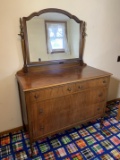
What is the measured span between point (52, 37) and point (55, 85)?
0.76 m

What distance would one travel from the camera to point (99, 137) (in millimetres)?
1837

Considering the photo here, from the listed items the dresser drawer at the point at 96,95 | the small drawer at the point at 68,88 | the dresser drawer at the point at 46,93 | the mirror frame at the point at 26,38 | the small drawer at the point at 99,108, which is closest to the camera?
the dresser drawer at the point at 46,93

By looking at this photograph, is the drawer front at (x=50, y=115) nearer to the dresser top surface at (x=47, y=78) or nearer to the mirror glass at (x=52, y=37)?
the dresser top surface at (x=47, y=78)

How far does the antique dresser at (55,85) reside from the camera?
1.37 m

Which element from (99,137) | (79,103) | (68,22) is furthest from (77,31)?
(99,137)

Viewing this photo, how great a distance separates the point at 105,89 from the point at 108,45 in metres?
0.92

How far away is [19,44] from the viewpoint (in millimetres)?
1612

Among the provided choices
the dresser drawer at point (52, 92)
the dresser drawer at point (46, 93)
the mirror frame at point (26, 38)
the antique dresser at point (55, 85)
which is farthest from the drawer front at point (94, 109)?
the mirror frame at point (26, 38)

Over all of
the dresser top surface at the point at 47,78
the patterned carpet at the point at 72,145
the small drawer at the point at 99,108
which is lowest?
the patterned carpet at the point at 72,145

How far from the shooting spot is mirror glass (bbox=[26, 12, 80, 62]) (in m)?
1.62

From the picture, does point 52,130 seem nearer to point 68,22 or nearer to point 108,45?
point 68,22

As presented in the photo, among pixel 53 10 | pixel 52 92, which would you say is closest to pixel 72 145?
pixel 52 92

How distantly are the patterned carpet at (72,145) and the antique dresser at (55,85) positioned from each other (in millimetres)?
250

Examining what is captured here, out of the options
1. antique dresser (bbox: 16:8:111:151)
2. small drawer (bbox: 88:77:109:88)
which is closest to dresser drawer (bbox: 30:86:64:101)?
antique dresser (bbox: 16:8:111:151)
